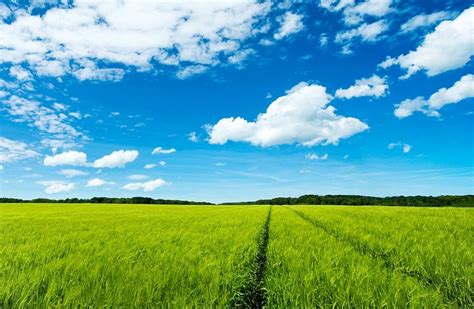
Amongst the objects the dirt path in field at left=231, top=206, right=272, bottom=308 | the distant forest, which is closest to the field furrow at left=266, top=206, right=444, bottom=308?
the dirt path in field at left=231, top=206, right=272, bottom=308

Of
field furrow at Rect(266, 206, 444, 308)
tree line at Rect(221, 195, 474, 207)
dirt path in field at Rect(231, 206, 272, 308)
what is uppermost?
tree line at Rect(221, 195, 474, 207)

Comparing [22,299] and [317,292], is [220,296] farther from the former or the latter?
[22,299]

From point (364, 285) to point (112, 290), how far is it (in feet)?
8.64

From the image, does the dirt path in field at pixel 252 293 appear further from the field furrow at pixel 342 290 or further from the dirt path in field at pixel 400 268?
the dirt path in field at pixel 400 268

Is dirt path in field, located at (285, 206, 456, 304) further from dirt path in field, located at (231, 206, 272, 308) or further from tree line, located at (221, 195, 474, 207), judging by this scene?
tree line, located at (221, 195, 474, 207)

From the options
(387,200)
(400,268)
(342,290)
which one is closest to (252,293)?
(342,290)

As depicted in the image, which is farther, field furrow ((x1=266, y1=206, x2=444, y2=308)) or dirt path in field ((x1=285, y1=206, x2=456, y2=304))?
dirt path in field ((x1=285, y1=206, x2=456, y2=304))

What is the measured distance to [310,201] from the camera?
Result: 103750 millimetres

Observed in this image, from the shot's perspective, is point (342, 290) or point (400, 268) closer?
point (342, 290)

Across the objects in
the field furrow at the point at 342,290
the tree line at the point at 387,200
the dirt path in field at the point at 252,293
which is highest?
the tree line at the point at 387,200

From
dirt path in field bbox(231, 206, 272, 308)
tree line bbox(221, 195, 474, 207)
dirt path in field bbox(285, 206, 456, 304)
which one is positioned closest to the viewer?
dirt path in field bbox(231, 206, 272, 308)

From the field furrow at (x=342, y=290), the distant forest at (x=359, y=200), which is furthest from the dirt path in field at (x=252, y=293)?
the distant forest at (x=359, y=200)

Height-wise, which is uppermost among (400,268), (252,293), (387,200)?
(387,200)

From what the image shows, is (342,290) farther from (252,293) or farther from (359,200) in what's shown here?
(359,200)
